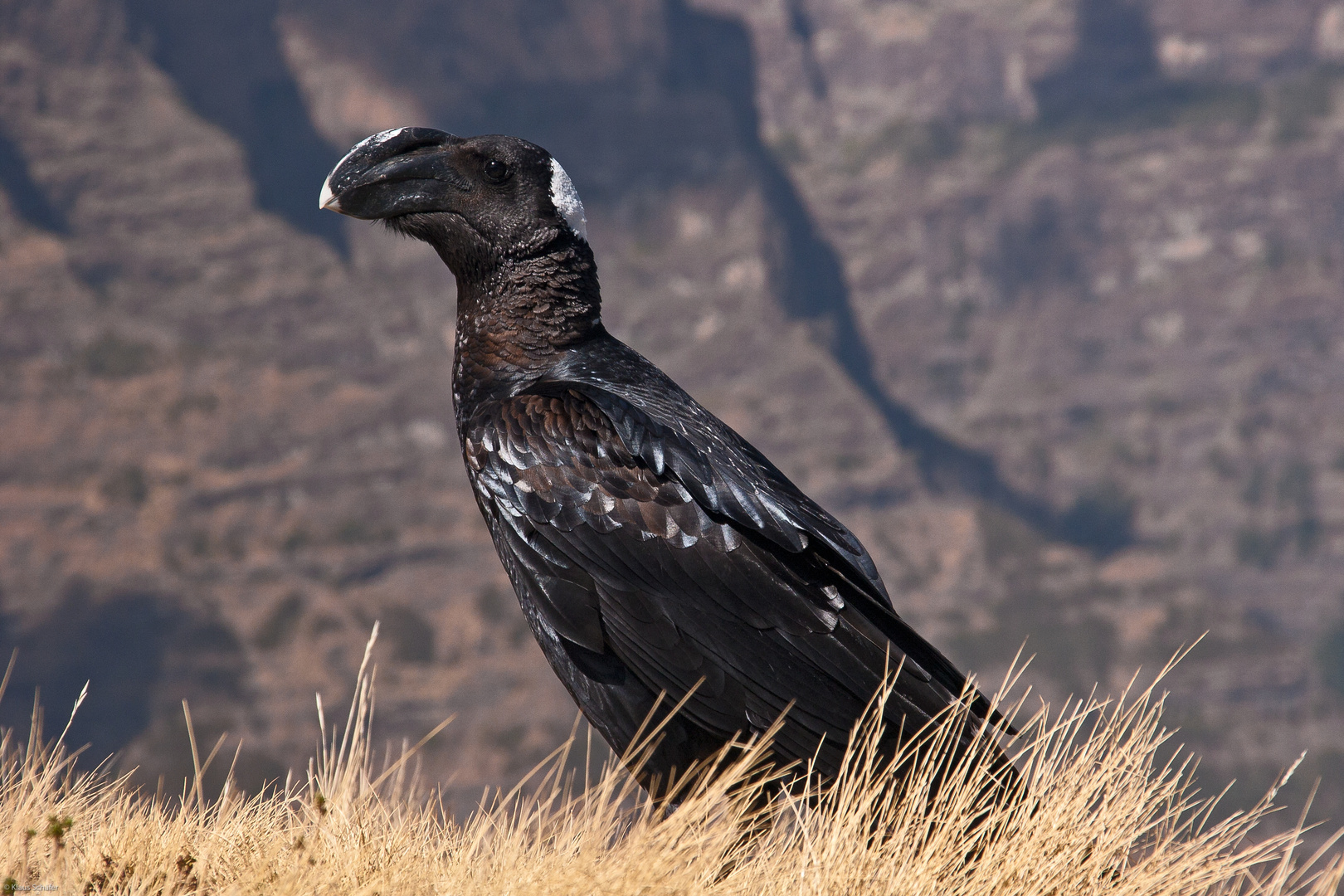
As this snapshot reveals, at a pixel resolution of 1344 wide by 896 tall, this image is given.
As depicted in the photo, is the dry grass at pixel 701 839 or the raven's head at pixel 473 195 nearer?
the dry grass at pixel 701 839

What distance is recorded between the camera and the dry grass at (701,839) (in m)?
4.04

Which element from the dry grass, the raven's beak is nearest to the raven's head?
the raven's beak

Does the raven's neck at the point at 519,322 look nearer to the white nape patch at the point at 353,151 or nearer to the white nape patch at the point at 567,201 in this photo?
the white nape patch at the point at 567,201

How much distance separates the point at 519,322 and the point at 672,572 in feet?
5.16

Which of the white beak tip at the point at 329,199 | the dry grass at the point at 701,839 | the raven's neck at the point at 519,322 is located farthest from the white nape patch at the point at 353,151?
the dry grass at the point at 701,839

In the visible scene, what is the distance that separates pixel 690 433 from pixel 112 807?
283 centimetres

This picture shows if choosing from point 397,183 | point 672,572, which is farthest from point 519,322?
point 672,572

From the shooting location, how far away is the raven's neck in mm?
5871

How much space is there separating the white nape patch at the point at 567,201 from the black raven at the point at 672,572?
2.09 feet

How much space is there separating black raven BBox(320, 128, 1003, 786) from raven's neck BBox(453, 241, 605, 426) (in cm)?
2

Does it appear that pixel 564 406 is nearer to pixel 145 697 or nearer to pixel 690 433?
pixel 690 433

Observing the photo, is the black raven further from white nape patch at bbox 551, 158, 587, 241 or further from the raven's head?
white nape patch at bbox 551, 158, 587, 241

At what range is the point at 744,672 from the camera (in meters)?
4.89

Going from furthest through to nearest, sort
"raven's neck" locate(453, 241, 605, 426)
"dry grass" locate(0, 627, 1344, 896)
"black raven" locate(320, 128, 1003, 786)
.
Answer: "raven's neck" locate(453, 241, 605, 426), "black raven" locate(320, 128, 1003, 786), "dry grass" locate(0, 627, 1344, 896)
